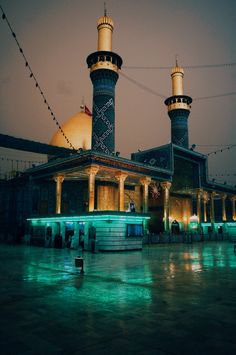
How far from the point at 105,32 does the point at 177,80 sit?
18.9m

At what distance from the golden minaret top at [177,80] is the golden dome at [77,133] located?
57.8 ft

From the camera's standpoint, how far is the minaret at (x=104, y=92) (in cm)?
3634

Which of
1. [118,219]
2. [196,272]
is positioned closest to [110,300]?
[196,272]

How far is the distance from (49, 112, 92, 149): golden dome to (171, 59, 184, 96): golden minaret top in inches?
694

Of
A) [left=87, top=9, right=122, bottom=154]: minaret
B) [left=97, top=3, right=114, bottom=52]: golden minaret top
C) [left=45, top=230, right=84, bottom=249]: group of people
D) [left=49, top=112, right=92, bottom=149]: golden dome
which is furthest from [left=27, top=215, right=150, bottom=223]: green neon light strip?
[left=97, top=3, right=114, bottom=52]: golden minaret top

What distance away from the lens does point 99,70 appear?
38.1 m

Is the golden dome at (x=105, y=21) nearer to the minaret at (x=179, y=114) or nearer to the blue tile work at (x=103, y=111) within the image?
the blue tile work at (x=103, y=111)

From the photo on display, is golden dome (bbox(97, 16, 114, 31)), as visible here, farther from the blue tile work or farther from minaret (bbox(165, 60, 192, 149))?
minaret (bbox(165, 60, 192, 149))

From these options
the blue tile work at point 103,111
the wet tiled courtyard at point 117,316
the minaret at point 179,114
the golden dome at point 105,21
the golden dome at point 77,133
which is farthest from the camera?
the minaret at point 179,114

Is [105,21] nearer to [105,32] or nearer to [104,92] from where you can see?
[105,32]

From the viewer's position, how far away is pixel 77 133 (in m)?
44.5

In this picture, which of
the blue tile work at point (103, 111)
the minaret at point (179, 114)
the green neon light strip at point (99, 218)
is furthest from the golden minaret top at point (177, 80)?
the green neon light strip at point (99, 218)

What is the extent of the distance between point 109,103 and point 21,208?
17046 millimetres

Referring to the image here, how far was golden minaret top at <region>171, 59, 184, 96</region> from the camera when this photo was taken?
54159mm
